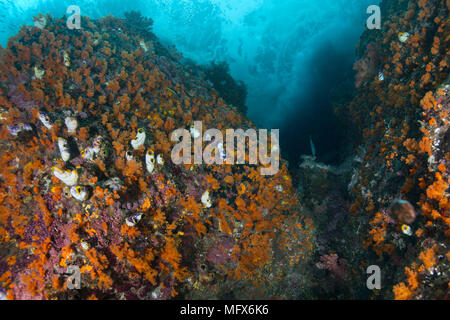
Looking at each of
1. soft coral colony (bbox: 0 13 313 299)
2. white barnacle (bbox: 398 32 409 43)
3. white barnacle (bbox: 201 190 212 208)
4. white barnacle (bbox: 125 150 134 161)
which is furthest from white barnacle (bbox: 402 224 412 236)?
white barnacle (bbox: 398 32 409 43)

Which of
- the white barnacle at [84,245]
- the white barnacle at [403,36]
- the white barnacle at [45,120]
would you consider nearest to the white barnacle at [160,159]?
the white barnacle at [84,245]

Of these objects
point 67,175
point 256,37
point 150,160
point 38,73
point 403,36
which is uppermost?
point 256,37

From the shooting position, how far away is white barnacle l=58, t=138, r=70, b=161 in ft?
13.6

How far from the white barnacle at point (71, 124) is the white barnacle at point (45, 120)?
331mm

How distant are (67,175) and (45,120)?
1.49 meters

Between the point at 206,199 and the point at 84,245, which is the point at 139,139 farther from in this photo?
the point at 84,245

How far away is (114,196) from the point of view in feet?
13.2

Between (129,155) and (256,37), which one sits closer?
(129,155)

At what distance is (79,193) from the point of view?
12.4 feet

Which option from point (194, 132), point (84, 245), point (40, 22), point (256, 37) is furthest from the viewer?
point (256, 37)

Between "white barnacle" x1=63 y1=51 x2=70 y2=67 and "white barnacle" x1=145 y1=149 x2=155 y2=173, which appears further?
"white barnacle" x1=63 y1=51 x2=70 y2=67

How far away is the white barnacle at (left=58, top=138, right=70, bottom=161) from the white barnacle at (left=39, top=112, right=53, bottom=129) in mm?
675

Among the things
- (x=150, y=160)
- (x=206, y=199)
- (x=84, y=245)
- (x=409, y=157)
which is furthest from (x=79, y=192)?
(x=409, y=157)

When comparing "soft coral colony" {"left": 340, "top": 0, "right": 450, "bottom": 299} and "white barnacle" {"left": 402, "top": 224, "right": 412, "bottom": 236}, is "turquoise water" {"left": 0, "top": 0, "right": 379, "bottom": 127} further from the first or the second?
"white barnacle" {"left": 402, "top": 224, "right": 412, "bottom": 236}
